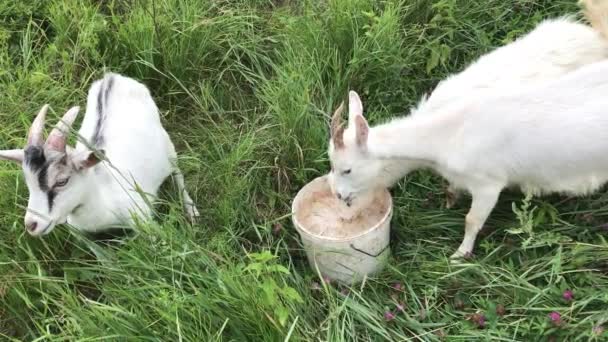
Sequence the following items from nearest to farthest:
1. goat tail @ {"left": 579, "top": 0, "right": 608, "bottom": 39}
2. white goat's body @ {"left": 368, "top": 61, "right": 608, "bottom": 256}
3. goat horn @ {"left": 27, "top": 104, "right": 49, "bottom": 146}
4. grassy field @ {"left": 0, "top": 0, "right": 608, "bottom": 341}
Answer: grassy field @ {"left": 0, "top": 0, "right": 608, "bottom": 341} → goat horn @ {"left": 27, "top": 104, "right": 49, "bottom": 146} → white goat's body @ {"left": 368, "top": 61, "right": 608, "bottom": 256} → goat tail @ {"left": 579, "top": 0, "right": 608, "bottom": 39}

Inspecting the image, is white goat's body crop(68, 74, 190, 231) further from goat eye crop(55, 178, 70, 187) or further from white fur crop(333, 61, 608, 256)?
white fur crop(333, 61, 608, 256)

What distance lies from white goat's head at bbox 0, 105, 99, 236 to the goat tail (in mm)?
3014

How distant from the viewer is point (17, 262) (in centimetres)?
346

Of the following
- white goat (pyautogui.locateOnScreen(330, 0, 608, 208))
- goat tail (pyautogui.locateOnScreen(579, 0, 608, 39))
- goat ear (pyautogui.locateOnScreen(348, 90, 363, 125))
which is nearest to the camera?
goat ear (pyautogui.locateOnScreen(348, 90, 363, 125))

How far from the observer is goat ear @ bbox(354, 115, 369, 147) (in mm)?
3539

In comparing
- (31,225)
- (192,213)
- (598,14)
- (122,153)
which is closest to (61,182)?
(31,225)

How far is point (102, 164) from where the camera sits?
3.71 meters

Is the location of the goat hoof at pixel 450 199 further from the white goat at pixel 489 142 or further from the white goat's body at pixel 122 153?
the white goat's body at pixel 122 153

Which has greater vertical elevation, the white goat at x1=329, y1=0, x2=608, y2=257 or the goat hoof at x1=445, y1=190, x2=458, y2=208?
the white goat at x1=329, y1=0, x2=608, y2=257

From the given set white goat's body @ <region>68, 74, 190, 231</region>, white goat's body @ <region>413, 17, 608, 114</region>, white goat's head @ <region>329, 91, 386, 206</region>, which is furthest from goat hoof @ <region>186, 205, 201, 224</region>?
white goat's body @ <region>413, 17, 608, 114</region>

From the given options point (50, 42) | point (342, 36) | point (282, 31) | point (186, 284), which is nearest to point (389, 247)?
point (186, 284)

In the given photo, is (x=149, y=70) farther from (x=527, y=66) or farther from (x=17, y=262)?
(x=527, y=66)

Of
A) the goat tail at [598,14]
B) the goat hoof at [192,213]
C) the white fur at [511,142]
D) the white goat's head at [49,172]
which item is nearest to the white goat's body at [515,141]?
the white fur at [511,142]

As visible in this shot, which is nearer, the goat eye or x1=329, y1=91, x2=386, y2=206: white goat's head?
the goat eye
